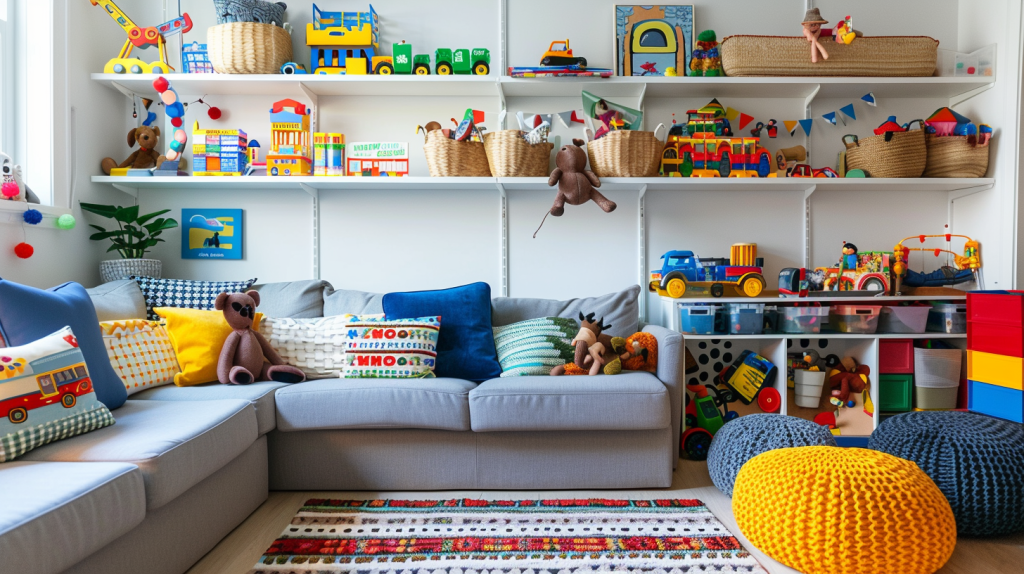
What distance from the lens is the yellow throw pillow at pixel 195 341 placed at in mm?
2221

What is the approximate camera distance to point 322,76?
108 inches

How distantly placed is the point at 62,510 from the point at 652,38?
2.82 m

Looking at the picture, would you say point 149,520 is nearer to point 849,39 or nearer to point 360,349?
point 360,349

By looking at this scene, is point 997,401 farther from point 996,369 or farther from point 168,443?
point 168,443

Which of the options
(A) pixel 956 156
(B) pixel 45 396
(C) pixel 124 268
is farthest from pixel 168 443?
(A) pixel 956 156

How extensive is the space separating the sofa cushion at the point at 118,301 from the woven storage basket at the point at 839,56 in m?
2.76

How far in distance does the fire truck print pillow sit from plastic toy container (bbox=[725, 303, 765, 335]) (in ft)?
7.32

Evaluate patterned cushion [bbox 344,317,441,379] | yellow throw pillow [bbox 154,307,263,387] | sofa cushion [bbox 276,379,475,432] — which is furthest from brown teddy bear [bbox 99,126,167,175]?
sofa cushion [bbox 276,379,475,432]

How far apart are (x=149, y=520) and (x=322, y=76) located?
2.02 meters

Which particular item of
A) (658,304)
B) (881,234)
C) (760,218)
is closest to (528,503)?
(658,304)

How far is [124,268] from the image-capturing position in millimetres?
2684

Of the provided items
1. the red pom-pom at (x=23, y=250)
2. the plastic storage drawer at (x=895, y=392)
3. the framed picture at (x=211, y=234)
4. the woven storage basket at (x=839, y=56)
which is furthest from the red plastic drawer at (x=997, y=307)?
the red pom-pom at (x=23, y=250)

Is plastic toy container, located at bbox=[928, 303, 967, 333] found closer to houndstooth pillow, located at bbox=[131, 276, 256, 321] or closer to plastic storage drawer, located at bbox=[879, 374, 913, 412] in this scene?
plastic storage drawer, located at bbox=[879, 374, 913, 412]

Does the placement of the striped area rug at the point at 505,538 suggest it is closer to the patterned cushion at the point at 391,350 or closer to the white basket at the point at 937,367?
the patterned cushion at the point at 391,350
